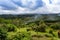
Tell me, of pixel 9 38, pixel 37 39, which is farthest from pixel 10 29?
pixel 9 38

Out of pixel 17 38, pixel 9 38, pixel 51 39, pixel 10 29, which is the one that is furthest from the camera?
pixel 10 29

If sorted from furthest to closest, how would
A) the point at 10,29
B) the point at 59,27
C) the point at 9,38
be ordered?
the point at 59,27
the point at 10,29
the point at 9,38

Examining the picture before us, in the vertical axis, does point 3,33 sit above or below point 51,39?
above

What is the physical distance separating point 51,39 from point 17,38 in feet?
38.8

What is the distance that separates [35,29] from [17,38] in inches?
988

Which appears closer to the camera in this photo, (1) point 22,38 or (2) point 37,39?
(1) point 22,38

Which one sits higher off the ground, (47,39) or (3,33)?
(3,33)

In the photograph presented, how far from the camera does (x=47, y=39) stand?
39.6 meters

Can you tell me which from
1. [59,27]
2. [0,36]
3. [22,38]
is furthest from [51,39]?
[59,27]

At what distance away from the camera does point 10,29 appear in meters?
52.3

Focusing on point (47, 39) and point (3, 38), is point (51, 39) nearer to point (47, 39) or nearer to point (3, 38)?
point (47, 39)

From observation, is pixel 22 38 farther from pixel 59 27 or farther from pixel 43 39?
pixel 59 27

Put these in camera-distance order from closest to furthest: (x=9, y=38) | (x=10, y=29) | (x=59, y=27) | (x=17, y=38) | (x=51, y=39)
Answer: (x=17, y=38) < (x=9, y=38) < (x=51, y=39) < (x=10, y=29) < (x=59, y=27)

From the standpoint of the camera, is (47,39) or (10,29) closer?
(47,39)
